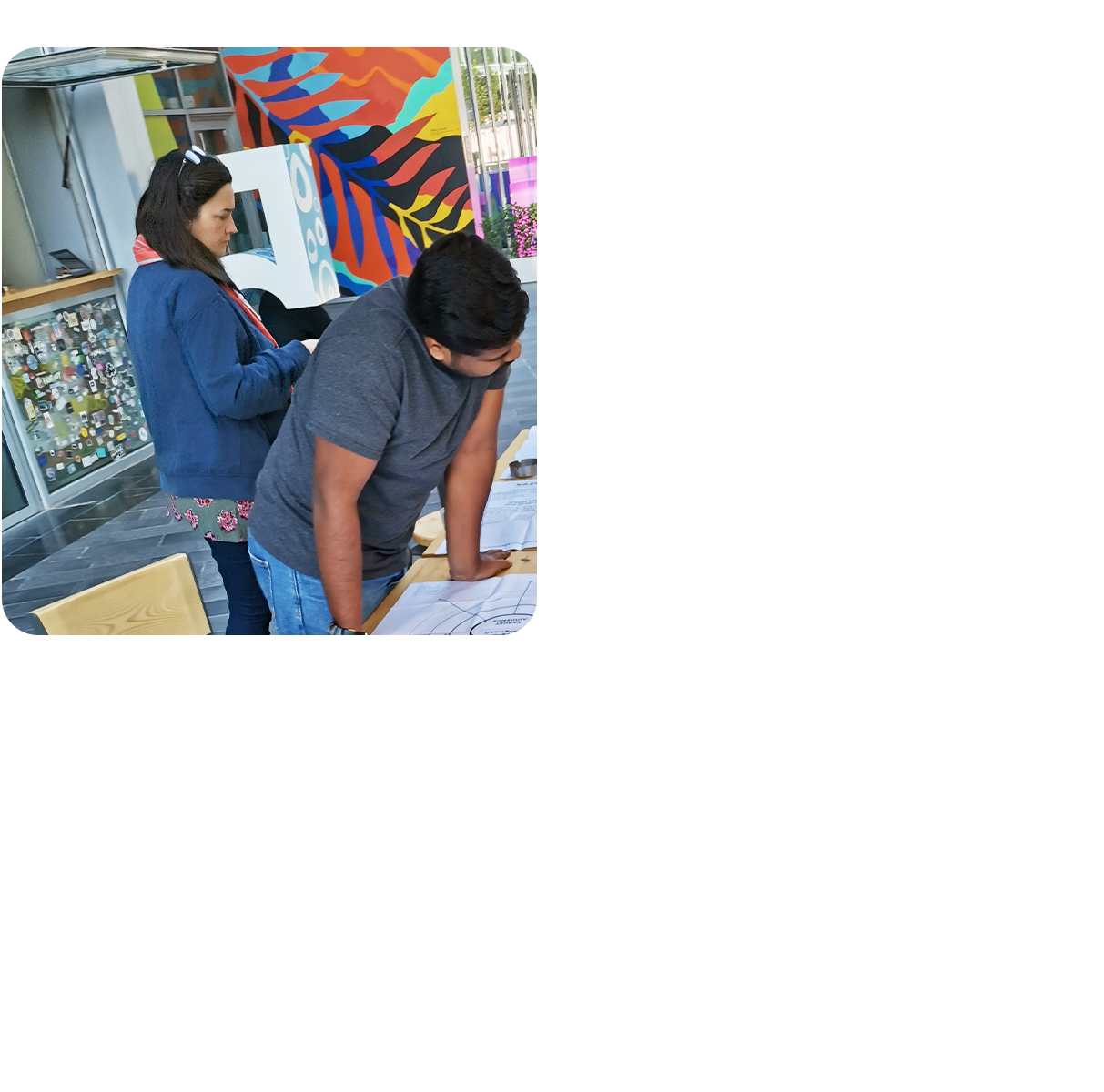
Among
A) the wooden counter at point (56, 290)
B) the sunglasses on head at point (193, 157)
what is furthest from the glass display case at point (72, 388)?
the sunglasses on head at point (193, 157)

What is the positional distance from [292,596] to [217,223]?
645 mm

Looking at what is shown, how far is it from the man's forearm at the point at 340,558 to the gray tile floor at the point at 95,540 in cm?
24

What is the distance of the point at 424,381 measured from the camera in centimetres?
135

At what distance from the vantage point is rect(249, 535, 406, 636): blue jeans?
1.48m

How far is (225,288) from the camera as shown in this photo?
1.35 m

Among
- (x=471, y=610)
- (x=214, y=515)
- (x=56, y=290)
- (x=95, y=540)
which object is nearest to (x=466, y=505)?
(x=471, y=610)

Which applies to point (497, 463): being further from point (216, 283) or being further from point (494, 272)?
point (216, 283)

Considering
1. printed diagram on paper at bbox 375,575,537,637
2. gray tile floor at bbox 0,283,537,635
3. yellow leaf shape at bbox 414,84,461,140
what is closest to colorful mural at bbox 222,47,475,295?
yellow leaf shape at bbox 414,84,461,140

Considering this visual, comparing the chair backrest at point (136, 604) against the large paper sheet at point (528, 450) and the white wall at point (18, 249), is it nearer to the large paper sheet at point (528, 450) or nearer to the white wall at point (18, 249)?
the white wall at point (18, 249)

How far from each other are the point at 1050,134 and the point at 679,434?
69 cm

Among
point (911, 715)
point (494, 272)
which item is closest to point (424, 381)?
point (494, 272)

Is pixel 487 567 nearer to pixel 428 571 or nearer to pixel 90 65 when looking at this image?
pixel 428 571

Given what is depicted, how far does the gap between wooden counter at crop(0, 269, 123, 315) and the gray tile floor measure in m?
0.30

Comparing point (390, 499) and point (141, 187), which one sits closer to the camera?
point (141, 187)
